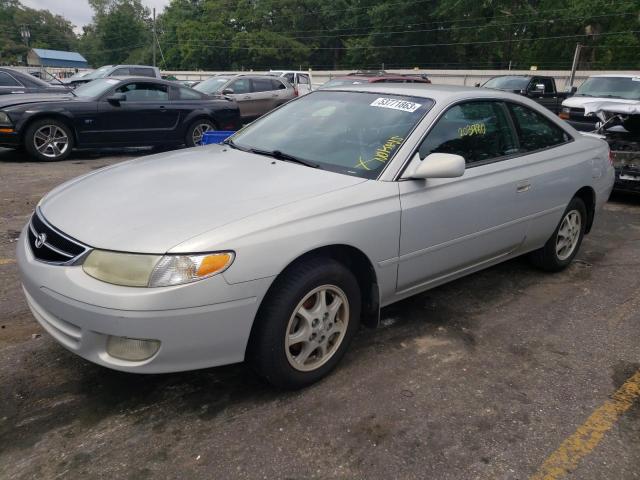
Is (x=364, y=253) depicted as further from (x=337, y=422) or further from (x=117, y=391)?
(x=117, y=391)

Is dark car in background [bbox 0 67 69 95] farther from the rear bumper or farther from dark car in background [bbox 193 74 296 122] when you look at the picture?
the rear bumper

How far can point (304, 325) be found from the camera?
8.95 feet

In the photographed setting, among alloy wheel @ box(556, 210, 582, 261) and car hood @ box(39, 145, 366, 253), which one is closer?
car hood @ box(39, 145, 366, 253)

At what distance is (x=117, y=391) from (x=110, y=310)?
710 millimetres

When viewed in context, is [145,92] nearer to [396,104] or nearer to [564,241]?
[396,104]

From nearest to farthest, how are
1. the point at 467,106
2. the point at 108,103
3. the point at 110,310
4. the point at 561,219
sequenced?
the point at 110,310
the point at 467,106
the point at 561,219
the point at 108,103

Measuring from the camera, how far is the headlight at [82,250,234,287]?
89.5 inches

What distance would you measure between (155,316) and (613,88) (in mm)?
11774

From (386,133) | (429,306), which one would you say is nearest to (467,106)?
(386,133)

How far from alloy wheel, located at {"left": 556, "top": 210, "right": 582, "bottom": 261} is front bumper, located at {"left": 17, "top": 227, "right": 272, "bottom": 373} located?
310 centimetres

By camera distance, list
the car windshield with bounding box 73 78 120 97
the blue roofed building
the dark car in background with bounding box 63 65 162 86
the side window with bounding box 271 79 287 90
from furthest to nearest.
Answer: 1. the blue roofed building
2. the dark car in background with bounding box 63 65 162 86
3. the side window with bounding box 271 79 287 90
4. the car windshield with bounding box 73 78 120 97

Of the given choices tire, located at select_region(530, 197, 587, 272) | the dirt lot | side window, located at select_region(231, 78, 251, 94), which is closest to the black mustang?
Result: side window, located at select_region(231, 78, 251, 94)

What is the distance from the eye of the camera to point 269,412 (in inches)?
103

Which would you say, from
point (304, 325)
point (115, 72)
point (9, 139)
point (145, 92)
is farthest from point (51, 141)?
point (115, 72)
